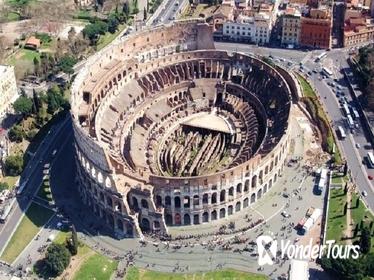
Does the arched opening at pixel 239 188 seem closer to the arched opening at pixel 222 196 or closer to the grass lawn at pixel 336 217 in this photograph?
the arched opening at pixel 222 196

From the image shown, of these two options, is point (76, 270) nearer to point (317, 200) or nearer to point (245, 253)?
point (245, 253)

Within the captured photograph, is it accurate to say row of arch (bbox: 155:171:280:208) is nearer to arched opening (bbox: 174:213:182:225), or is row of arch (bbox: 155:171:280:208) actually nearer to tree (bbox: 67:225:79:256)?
arched opening (bbox: 174:213:182:225)

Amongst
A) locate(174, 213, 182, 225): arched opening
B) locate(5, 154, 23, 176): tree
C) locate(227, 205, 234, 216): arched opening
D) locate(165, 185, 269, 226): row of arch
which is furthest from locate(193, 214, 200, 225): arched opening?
locate(5, 154, 23, 176): tree

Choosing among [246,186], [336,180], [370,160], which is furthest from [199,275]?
[370,160]

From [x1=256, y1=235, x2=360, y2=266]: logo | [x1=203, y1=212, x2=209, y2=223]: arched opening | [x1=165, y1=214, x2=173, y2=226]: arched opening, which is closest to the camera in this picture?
[x1=256, y1=235, x2=360, y2=266]: logo

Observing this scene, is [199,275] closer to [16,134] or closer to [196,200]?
[196,200]

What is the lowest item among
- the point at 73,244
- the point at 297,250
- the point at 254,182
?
the point at 297,250
